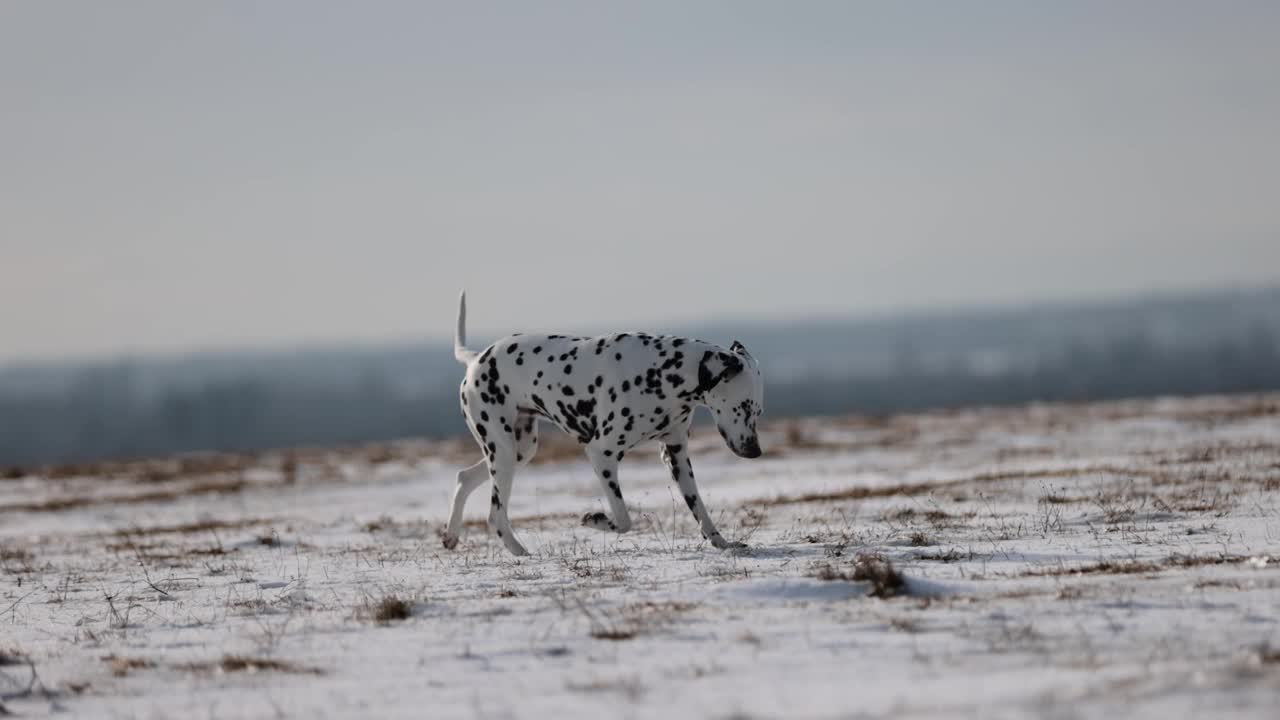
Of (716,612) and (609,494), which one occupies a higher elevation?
(716,612)

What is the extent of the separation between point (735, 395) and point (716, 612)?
11.4 ft

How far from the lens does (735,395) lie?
11.8 meters

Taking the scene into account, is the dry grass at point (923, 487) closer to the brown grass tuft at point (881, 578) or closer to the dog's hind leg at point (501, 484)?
the dog's hind leg at point (501, 484)

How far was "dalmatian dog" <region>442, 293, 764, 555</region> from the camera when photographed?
1177cm

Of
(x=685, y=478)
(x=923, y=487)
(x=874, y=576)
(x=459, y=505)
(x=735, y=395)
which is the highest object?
(x=735, y=395)

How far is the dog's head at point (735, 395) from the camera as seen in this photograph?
38.4 feet

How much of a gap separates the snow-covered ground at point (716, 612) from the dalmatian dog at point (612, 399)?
762 millimetres

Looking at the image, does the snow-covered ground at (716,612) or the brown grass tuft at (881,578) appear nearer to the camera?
the snow-covered ground at (716,612)

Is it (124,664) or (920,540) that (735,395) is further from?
(124,664)

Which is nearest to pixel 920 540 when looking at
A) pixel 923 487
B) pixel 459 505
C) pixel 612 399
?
pixel 612 399

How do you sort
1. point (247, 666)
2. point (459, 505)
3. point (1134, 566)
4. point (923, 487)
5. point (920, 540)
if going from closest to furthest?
point (247, 666) → point (1134, 566) → point (920, 540) → point (459, 505) → point (923, 487)

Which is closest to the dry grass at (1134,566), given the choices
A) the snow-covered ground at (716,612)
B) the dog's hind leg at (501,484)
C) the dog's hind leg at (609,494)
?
the snow-covered ground at (716,612)

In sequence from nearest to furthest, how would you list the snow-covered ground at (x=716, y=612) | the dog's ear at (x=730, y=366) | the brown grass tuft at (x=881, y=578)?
the snow-covered ground at (x=716, y=612) < the brown grass tuft at (x=881, y=578) < the dog's ear at (x=730, y=366)

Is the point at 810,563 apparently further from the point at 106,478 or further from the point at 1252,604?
the point at 106,478
